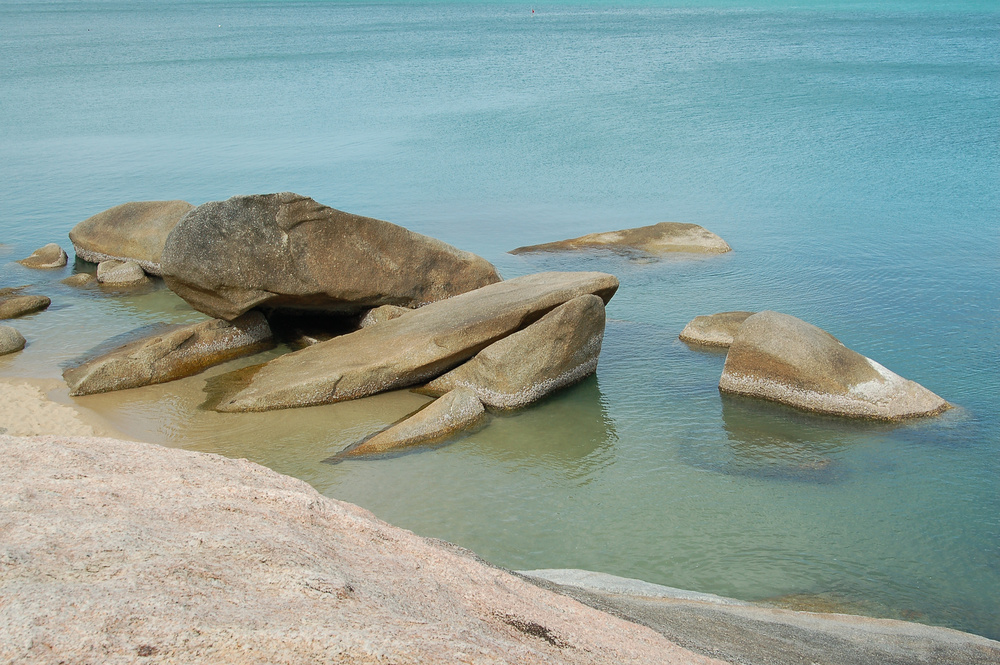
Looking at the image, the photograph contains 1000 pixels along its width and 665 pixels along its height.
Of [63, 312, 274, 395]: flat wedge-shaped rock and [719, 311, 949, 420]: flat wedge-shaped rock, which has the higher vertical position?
[719, 311, 949, 420]: flat wedge-shaped rock

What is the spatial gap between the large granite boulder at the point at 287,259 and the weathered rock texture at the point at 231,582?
7.13m

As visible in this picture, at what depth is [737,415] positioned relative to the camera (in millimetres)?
10234

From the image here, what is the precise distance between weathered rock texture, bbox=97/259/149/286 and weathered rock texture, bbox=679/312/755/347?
31.8 feet

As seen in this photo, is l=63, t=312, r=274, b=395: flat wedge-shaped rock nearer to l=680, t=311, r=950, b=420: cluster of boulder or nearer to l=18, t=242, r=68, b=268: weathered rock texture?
l=18, t=242, r=68, b=268: weathered rock texture

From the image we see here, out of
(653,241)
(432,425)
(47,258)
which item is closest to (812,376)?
(432,425)

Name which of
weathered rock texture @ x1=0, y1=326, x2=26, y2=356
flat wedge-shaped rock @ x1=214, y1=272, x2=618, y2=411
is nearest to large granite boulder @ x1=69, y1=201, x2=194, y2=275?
weathered rock texture @ x1=0, y1=326, x2=26, y2=356

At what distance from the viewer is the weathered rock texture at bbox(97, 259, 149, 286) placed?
619 inches

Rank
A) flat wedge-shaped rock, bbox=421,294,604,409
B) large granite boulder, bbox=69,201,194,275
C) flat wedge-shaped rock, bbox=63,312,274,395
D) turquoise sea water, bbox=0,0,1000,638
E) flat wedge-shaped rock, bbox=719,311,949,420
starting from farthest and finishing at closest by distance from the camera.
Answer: large granite boulder, bbox=69,201,194,275
flat wedge-shaped rock, bbox=63,312,274,395
flat wedge-shaped rock, bbox=421,294,604,409
flat wedge-shaped rock, bbox=719,311,949,420
turquoise sea water, bbox=0,0,1000,638

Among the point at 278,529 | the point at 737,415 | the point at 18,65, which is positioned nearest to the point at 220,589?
the point at 278,529

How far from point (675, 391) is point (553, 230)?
8573 millimetres

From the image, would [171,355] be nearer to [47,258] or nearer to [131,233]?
[131,233]

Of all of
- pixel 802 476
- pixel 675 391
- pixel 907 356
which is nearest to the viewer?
pixel 802 476

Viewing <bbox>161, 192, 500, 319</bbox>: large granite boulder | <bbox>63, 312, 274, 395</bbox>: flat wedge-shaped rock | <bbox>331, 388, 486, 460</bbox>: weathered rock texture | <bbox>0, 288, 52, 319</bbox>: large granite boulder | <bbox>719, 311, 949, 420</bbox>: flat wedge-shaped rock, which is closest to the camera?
<bbox>331, 388, 486, 460</bbox>: weathered rock texture

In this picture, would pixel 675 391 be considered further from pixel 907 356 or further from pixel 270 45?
pixel 270 45
